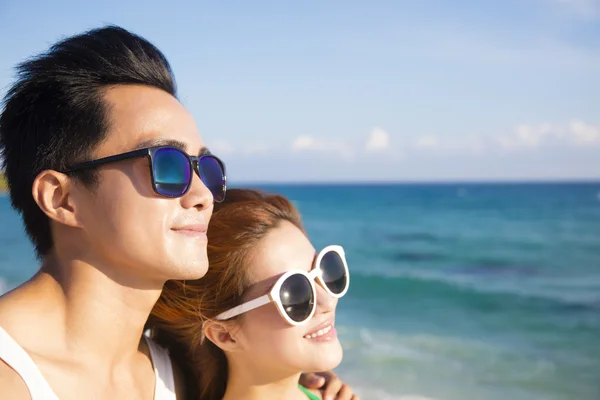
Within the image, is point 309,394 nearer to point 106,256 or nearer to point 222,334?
point 222,334

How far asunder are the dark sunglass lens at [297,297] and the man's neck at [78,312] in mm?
576

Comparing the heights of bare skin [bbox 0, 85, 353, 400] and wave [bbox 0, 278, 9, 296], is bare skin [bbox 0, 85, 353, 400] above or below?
above

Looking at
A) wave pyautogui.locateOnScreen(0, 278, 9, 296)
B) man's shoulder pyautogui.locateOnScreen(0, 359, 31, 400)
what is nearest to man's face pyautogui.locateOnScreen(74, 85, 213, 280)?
man's shoulder pyautogui.locateOnScreen(0, 359, 31, 400)

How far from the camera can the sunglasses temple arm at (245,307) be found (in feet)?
10.0

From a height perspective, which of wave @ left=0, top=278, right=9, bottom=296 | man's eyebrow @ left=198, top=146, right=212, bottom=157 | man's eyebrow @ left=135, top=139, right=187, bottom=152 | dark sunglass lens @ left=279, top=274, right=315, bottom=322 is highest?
man's eyebrow @ left=198, top=146, right=212, bottom=157

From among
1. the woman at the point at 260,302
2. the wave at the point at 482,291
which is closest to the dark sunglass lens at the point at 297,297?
the woman at the point at 260,302

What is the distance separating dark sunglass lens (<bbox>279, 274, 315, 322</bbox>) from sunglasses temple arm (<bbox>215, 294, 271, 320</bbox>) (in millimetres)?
83

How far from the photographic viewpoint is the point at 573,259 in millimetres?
24516

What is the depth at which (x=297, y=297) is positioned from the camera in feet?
10.1

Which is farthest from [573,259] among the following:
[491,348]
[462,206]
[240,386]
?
[462,206]

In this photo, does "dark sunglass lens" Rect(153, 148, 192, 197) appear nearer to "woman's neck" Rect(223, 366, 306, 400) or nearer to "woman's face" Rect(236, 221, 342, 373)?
"woman's face" Rect(236, 221, 342, 373)

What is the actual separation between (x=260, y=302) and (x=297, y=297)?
17 cm

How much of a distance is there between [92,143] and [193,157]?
433 millimetres

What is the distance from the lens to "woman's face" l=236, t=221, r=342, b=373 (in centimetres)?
310
